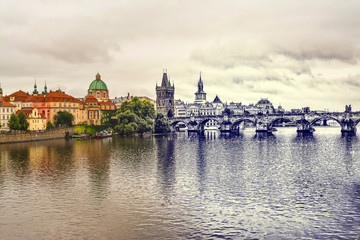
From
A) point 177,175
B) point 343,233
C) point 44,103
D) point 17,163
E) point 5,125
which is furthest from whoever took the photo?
point 44,103

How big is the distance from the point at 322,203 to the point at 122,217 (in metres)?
18.1

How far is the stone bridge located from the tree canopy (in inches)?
1614

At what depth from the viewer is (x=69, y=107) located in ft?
495

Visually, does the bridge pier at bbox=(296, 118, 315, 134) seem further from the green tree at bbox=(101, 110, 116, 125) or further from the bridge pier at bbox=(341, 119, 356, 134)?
the green tree at bbox=(101, 110, 116, 125)

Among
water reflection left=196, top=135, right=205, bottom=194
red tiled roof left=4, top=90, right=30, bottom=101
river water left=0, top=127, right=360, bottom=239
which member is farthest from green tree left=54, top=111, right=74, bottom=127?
water reflection left=196, top=135, right=205, bottom=194

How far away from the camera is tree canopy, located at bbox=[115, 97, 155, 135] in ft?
456

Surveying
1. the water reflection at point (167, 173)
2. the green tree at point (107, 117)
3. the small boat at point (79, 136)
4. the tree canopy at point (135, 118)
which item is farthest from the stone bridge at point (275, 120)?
the water reflection at point (167, 173)

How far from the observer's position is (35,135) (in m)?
118

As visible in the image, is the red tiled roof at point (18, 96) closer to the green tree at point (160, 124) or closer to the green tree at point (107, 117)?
the green tree at point (107, 117)

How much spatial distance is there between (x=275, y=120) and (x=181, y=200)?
144640 mm

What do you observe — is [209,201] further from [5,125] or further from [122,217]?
[5,125]

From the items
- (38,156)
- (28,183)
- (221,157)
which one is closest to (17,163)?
(38,156)

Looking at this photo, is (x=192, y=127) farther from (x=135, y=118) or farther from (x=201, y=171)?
(x=201, y=171)

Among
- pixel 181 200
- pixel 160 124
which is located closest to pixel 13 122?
pixel 160 124
